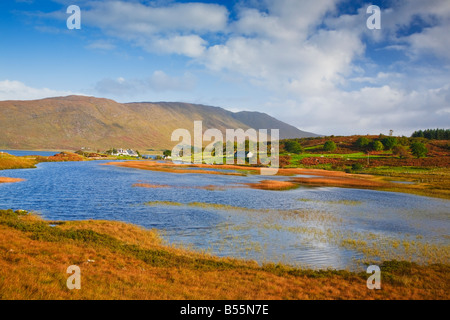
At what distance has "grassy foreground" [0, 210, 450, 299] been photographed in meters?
14.0

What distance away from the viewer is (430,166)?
117 meters

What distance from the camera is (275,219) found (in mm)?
37281

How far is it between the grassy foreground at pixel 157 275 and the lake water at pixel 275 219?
3071 millimetres

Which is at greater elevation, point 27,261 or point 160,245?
point 27,261

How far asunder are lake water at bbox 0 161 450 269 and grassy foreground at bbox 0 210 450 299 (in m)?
3.07

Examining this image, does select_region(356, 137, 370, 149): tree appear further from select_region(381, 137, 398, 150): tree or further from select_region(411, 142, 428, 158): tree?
select_region(411, 142, 428, 158): tree

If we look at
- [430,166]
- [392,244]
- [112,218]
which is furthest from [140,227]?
[430,166]

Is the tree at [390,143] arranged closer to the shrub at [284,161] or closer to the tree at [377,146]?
the tree at [377,146]

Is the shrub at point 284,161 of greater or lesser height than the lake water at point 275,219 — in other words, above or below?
above

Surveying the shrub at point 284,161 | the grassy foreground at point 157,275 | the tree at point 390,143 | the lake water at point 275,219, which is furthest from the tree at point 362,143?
the grassy foreground at point 157,275

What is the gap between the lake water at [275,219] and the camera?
82.2 ft
